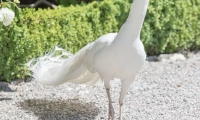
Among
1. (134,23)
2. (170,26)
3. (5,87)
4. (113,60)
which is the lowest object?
(5,87)

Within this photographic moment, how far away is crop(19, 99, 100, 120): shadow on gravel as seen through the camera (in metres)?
4.95

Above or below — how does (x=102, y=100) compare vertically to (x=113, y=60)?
below

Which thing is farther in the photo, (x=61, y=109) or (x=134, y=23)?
(x=61, y=109)

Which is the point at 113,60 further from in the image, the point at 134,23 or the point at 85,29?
the point at 85,29

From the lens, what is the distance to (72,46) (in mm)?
6344

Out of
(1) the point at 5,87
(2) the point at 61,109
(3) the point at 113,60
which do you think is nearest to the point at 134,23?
(3) the point at 113,60

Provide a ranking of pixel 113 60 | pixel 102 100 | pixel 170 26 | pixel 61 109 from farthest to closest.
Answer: pixel 170 26, pixel 102 100, pixel 61 109, pixel 113 60

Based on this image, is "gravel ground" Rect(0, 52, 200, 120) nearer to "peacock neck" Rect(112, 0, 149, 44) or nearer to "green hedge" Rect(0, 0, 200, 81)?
"green hedge" Rect(0, 0, 200, 81)

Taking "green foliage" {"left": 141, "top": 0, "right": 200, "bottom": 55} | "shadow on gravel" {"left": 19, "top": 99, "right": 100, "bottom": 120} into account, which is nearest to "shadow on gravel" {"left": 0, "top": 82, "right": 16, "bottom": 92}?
"shadow on gravel" {"left": 19, "top": 99, "right": 100, "bottom": 120}

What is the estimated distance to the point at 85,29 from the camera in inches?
255

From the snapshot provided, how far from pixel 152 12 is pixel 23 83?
218cm

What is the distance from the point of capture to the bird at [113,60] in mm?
4352

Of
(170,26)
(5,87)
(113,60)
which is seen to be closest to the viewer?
(113,60)

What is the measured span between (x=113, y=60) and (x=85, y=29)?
218cm
